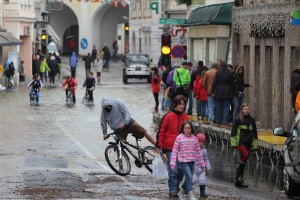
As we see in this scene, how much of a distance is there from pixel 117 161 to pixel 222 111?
33.5ft

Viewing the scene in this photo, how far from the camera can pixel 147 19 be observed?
90.8 metres

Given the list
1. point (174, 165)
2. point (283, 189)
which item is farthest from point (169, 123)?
point (283, 189)

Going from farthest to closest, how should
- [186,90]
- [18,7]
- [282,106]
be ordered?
[18,7], [186,90], [282,106]

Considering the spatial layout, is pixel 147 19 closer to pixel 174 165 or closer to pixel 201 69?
pixel 201 69

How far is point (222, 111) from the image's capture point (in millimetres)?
30438

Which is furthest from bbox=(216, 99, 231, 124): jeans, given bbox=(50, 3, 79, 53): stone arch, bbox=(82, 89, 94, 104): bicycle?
bbox=(50, 3, 79, 53): stone arch

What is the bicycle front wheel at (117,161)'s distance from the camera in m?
20.4

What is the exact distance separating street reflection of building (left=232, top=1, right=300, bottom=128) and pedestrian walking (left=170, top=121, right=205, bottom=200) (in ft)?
42.5

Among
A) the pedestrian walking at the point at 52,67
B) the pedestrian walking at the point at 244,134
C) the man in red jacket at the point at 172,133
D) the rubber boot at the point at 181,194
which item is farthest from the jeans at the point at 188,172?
the pedestrian walking at the point at 52,67

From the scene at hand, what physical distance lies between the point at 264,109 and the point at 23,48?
3979 centimetres

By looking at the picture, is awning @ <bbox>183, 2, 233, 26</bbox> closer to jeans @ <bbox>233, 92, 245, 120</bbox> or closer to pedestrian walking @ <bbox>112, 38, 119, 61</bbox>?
jeans @ <bbox>233, 92, 245, 120</bbox>

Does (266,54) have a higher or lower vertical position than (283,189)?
higher

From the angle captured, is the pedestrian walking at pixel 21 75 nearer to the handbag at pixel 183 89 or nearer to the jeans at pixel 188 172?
the handbag at pixel 183 89

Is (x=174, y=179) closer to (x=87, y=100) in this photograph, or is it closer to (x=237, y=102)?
(x=237, y=102)
